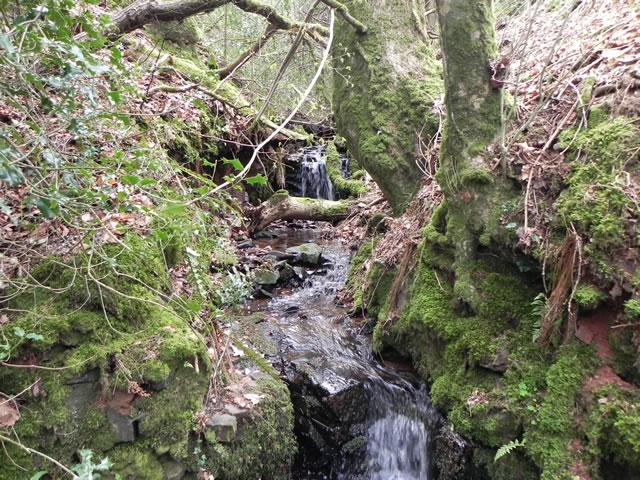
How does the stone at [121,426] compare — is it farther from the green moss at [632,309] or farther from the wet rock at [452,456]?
the green moss at [632,309]

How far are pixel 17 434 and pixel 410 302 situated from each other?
134 inches

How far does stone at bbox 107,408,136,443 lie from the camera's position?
2598mm

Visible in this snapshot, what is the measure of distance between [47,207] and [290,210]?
6655mm

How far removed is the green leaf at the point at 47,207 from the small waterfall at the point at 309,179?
9877 millimetres

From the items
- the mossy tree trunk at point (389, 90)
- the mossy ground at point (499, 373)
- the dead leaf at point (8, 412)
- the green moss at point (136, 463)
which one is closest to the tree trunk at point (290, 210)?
the mossy tree trunk at point (389, 90)

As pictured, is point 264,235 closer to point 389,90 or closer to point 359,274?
point 359,274

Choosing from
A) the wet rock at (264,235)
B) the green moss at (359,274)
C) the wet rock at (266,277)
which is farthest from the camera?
the wet rock at (264,235)

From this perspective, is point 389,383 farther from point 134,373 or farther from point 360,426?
point 134,373

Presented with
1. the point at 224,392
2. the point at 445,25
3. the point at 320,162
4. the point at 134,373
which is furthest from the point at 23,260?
the point at 320,162

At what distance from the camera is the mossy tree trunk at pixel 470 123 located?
11.4 feet

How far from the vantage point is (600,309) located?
2.77 m

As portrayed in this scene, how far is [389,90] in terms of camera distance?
220 inches

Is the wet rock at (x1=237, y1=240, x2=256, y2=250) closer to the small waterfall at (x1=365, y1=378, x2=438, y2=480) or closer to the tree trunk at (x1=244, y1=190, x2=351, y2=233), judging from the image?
the tree trunk at (x1=244, y1=190, x2=351, y2=233)

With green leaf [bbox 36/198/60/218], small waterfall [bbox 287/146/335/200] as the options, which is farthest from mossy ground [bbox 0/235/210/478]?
small waterfall [bbox 287/146/335/200]
